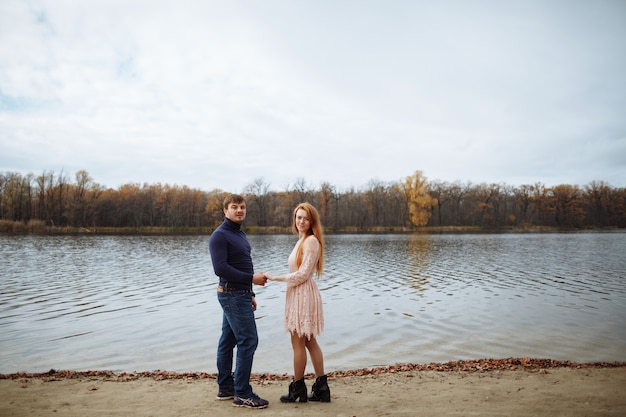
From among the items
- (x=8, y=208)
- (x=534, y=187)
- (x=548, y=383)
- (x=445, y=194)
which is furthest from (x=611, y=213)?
(x=8, y=208)

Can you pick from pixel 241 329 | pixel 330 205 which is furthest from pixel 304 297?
pixel 330 205

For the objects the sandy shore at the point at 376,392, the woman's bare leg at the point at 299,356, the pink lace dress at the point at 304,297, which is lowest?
the sandy shore at the point at 376,392

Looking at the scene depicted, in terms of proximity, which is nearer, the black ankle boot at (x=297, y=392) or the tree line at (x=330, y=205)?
the black ankle boot at (x=297, y=392)

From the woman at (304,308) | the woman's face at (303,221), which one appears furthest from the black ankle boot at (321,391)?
the woman's face at (303,221)

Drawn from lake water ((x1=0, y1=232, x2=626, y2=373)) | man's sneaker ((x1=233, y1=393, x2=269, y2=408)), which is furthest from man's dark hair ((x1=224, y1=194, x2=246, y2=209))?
lake water ((x1=0, y1=232, x2=626, y2=373))

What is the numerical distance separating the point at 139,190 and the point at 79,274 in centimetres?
8043

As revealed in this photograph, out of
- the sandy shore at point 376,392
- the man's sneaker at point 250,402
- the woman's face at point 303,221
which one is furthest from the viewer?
the woman's face at point 303,221

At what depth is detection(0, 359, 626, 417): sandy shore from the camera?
4840 mm

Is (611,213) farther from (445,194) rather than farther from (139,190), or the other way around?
(139,190)

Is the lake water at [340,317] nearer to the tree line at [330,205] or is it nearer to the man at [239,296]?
the man at [239,296]

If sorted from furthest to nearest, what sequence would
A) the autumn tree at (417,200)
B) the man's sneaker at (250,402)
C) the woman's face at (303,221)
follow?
the autumn tree at (417,200) → the woman's face at (303,221) → the man's sneaker at (250,402)

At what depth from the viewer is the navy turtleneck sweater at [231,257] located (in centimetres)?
488

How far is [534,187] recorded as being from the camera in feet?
319

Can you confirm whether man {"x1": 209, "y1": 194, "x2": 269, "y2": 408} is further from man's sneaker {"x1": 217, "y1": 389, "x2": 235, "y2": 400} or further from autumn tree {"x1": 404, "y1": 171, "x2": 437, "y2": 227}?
autumn tree {"x1": 404, "y1": 171, "x2": 437, "y2": 227}
